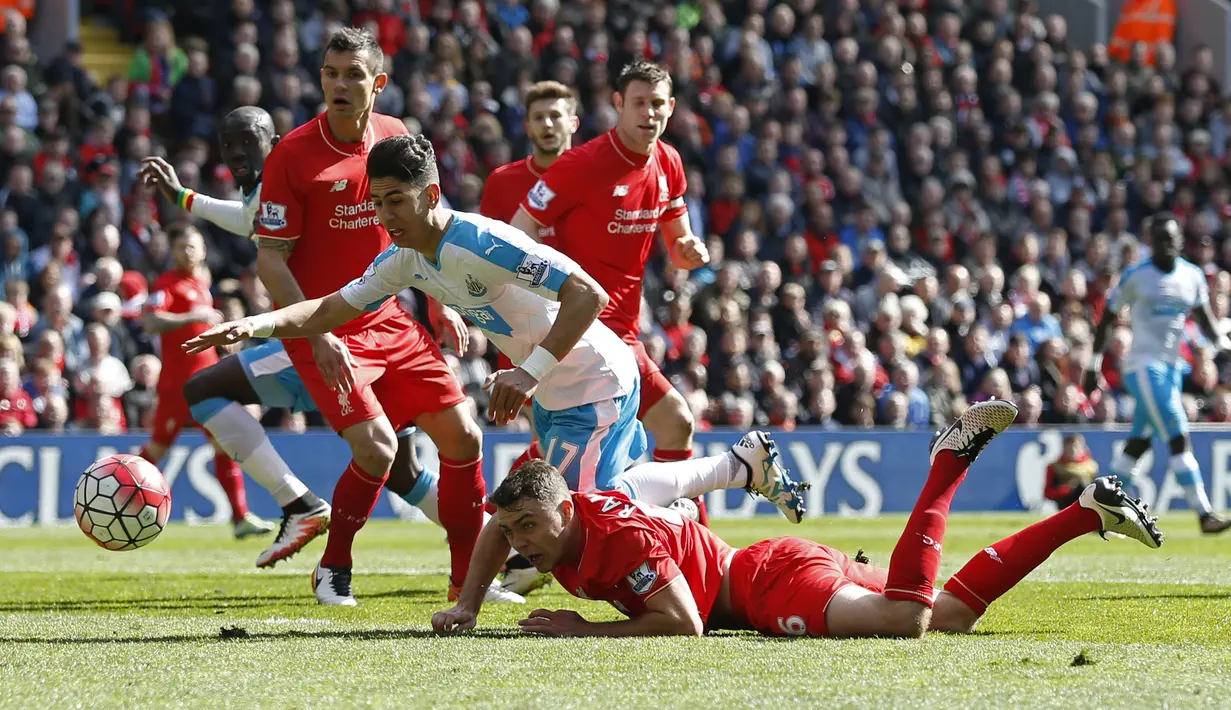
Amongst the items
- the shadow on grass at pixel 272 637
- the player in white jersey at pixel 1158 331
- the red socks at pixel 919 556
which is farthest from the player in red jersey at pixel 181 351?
the red socks at pixel 919 556

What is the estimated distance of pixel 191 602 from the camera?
26.0ft

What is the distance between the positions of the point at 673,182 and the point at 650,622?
11.7 ft

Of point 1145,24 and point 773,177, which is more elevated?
point 1145,24

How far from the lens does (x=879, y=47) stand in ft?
72.3

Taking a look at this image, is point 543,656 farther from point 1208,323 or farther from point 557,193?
point 1208,323

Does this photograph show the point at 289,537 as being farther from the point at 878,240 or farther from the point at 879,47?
the point at 879,47

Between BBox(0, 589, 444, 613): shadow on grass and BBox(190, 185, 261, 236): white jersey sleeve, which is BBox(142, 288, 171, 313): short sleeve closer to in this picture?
BBox(190, 185, 261, 236): white jersey sleeve

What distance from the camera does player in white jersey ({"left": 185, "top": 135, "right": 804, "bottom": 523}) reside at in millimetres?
6309

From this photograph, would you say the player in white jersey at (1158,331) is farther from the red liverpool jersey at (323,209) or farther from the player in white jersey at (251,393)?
the red liverpool jersey at (323,209)

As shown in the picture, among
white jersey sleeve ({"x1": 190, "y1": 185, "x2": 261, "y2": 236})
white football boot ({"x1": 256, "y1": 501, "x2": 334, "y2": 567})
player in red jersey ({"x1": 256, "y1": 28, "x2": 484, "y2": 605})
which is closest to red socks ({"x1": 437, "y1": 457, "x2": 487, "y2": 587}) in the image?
player in red jersey ({"x1": 256, "y1": 28, "x2": 484, "y2": 605})

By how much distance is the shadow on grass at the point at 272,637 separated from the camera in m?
6.00

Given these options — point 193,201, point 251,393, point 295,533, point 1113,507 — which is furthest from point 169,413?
point 1113,507

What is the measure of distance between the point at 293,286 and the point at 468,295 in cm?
130

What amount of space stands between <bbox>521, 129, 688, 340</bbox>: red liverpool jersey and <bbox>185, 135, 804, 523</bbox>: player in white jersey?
131 cm
